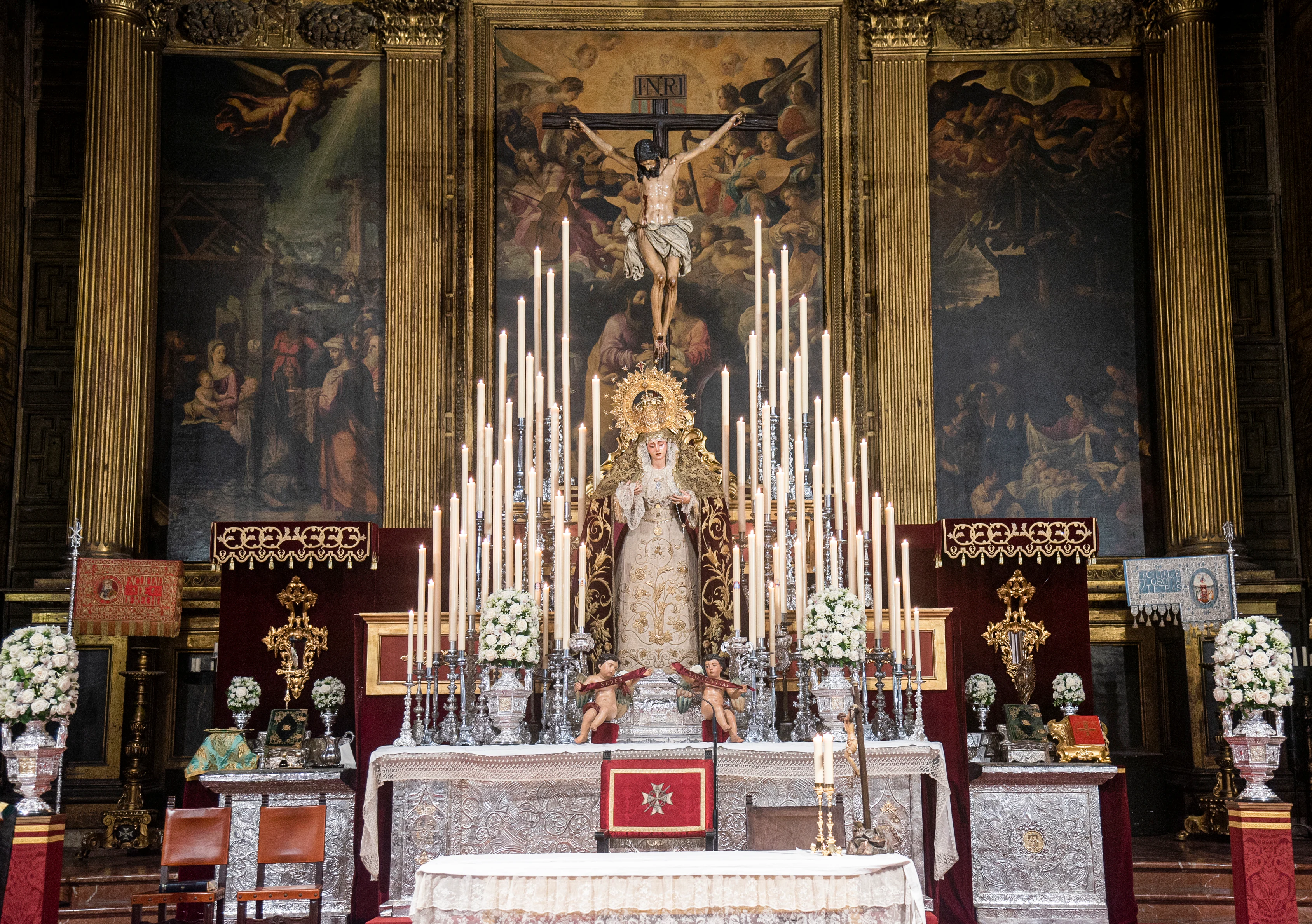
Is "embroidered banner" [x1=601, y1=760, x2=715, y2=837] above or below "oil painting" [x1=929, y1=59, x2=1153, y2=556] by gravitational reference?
below

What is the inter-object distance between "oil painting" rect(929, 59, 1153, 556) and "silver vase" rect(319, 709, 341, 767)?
19.6 ft

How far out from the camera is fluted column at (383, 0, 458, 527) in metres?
12.5

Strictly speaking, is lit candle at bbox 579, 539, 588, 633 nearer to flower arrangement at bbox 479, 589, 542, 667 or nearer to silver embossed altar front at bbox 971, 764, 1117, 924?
flower arrangement at bbox 479, 589, 542, 667

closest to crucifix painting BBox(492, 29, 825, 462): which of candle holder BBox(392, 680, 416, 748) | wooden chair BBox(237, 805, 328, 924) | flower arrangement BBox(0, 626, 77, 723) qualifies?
candle holder BBox(392, 680, 416, 748)

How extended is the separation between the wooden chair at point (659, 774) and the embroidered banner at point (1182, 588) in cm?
499

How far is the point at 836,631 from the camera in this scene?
25.7ft

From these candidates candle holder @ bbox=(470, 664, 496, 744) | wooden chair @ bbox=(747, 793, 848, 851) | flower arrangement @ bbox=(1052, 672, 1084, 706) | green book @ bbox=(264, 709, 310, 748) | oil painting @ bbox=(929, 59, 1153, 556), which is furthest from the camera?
oil painting @ bbox=(929, 59, 1153, 556)

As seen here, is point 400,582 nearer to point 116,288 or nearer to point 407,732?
point 407,732

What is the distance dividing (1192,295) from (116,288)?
9.85 m

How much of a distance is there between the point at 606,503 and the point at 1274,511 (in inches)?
268

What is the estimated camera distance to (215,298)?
12773 mm

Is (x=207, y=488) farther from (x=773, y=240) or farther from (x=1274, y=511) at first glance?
(x=1274, y=511)

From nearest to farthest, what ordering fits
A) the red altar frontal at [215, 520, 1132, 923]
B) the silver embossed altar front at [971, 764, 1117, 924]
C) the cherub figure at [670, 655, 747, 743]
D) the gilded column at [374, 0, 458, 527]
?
the cherub figure at [670, 655, 747, 743]
the silver embossed altar front at [971, 764, 1117, 924]
the red altar frontal at [215, 520, 1132, 923]
the gilded column at [374, 0, 458, 527]

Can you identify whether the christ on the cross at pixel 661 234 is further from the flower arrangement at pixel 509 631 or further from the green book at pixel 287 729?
the green book at pixel 287 729
